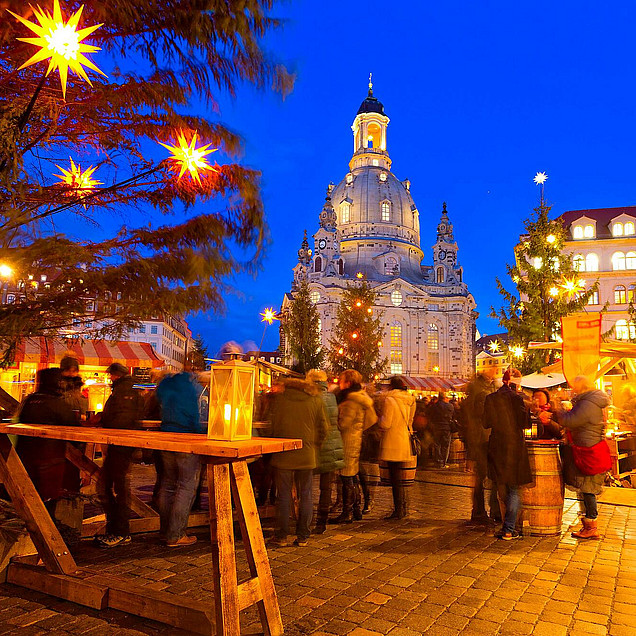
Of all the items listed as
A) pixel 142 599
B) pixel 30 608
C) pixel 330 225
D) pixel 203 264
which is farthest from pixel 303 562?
pixel 330 225

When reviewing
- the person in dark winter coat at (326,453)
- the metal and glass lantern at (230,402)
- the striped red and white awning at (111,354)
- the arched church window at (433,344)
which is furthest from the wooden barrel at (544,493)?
the arched church window at (433,344)

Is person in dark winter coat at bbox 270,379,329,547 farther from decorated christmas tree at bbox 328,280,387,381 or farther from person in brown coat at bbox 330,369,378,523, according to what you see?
decorated christmas tree at bbox 328,280,387,381

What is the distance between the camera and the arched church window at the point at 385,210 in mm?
83125

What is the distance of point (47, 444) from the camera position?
5738 millimetres

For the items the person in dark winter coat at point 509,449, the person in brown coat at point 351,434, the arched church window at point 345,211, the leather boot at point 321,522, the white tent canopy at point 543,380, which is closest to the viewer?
the person in dark winter coat at point 509,449

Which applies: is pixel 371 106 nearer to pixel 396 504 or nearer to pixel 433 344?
pixel 433 344

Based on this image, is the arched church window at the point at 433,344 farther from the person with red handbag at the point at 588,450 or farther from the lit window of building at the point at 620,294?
the person with red handbag at the point at 588,450

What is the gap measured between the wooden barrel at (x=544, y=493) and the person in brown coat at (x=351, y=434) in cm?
231

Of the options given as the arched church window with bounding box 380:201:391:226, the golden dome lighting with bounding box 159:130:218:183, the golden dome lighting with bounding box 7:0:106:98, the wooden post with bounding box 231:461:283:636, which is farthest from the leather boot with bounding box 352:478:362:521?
the arched church window with bounding box 380:201:391:226

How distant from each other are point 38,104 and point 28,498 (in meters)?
3.28

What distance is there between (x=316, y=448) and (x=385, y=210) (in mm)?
79304

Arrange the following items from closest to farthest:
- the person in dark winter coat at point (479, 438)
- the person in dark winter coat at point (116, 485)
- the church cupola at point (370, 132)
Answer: the person in dark winter coat at point (116, 485), the person in dark winter coat at point (479, 438), the church cupola at point (370, 132)

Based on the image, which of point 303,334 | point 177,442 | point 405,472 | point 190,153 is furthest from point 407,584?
point 303,334

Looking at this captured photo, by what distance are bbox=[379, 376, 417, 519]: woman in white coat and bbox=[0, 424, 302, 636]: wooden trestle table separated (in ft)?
13.9
